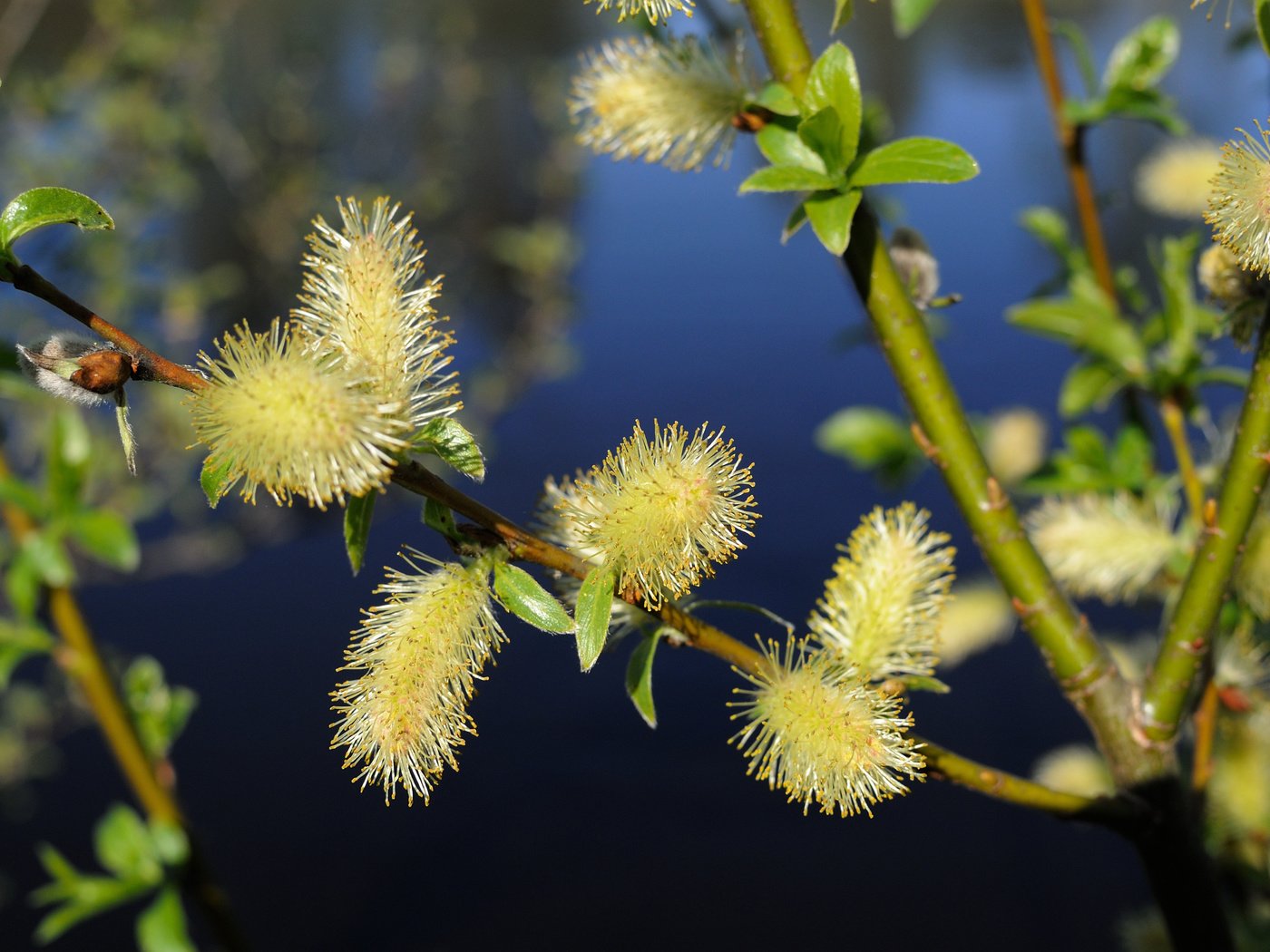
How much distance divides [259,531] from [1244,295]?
2.71 m

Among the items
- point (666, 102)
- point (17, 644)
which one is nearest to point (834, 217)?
point (666, 102)

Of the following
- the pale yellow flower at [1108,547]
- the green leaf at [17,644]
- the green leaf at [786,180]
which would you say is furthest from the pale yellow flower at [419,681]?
the green leaf at [17,644]

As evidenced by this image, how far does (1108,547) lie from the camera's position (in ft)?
2.43

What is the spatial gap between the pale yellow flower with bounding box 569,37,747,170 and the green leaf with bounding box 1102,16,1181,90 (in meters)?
0.42

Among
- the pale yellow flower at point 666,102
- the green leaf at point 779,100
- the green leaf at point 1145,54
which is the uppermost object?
the green leaf at point 1145,54

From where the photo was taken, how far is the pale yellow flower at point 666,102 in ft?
1.90

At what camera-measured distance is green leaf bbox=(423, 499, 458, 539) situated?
1.39 ft

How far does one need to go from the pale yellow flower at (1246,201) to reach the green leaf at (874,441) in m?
0.60

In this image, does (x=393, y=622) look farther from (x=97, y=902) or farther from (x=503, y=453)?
(x=503, y=453)

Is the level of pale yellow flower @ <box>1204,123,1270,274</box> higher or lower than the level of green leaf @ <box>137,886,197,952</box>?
higher

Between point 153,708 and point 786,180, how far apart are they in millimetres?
807

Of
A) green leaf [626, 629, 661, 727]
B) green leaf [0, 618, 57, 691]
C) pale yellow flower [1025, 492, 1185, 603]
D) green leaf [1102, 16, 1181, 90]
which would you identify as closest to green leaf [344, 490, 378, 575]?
green leaf [626, 629, 661, 727]

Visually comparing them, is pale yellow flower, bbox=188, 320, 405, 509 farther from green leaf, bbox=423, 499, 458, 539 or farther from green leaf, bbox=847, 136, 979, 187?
green leaf, bbox=847, 136, 979, 187

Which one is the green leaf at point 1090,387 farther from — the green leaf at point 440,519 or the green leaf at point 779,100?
the green leaf at point 440,519
